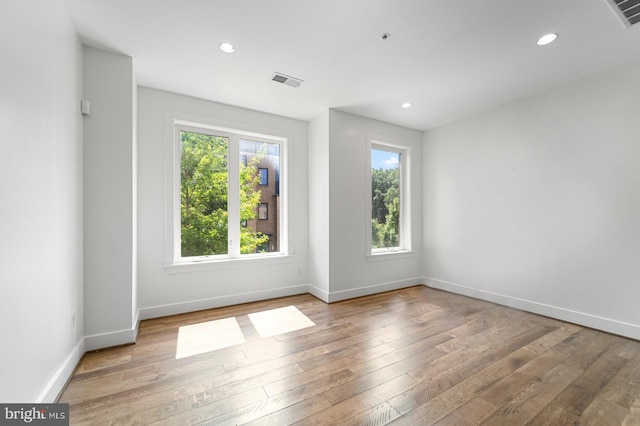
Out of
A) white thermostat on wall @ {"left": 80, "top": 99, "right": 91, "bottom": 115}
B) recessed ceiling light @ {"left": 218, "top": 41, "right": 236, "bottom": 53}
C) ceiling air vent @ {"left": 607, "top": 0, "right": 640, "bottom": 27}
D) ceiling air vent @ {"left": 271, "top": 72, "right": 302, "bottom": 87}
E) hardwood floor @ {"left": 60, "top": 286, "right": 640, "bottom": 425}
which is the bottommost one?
hardwood floor @ {"left": 60, "top": 286, "right": 640, "bottom": 425}

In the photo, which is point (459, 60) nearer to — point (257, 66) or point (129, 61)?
point (257, 66)

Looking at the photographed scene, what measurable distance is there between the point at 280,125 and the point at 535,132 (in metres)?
3.45

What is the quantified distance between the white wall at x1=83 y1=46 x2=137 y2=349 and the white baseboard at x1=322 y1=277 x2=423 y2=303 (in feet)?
7.51

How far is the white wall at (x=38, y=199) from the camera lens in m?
1.28

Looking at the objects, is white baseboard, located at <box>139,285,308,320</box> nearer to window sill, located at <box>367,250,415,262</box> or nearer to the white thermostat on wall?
window sill, located at <box>367,250,415,262</box>

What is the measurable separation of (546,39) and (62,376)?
465 cm

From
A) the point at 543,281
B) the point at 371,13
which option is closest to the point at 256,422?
the point at 371,13

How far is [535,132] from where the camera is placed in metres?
3.34

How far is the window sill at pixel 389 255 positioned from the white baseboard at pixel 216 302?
1.18 metres

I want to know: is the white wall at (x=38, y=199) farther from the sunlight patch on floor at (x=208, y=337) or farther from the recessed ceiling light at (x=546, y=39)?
the recessed ceiling light at (x=546, y=39)

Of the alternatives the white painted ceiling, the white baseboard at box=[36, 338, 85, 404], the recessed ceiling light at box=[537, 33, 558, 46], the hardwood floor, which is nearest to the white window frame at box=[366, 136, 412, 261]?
the white painted ceiling

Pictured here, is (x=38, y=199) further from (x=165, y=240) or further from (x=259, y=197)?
(x=259, y=197)

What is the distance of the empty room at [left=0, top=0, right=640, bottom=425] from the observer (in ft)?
5.41

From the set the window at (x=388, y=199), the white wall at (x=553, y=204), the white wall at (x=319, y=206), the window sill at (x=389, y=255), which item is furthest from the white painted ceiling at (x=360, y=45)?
the window sill at (x=389, y=255)
